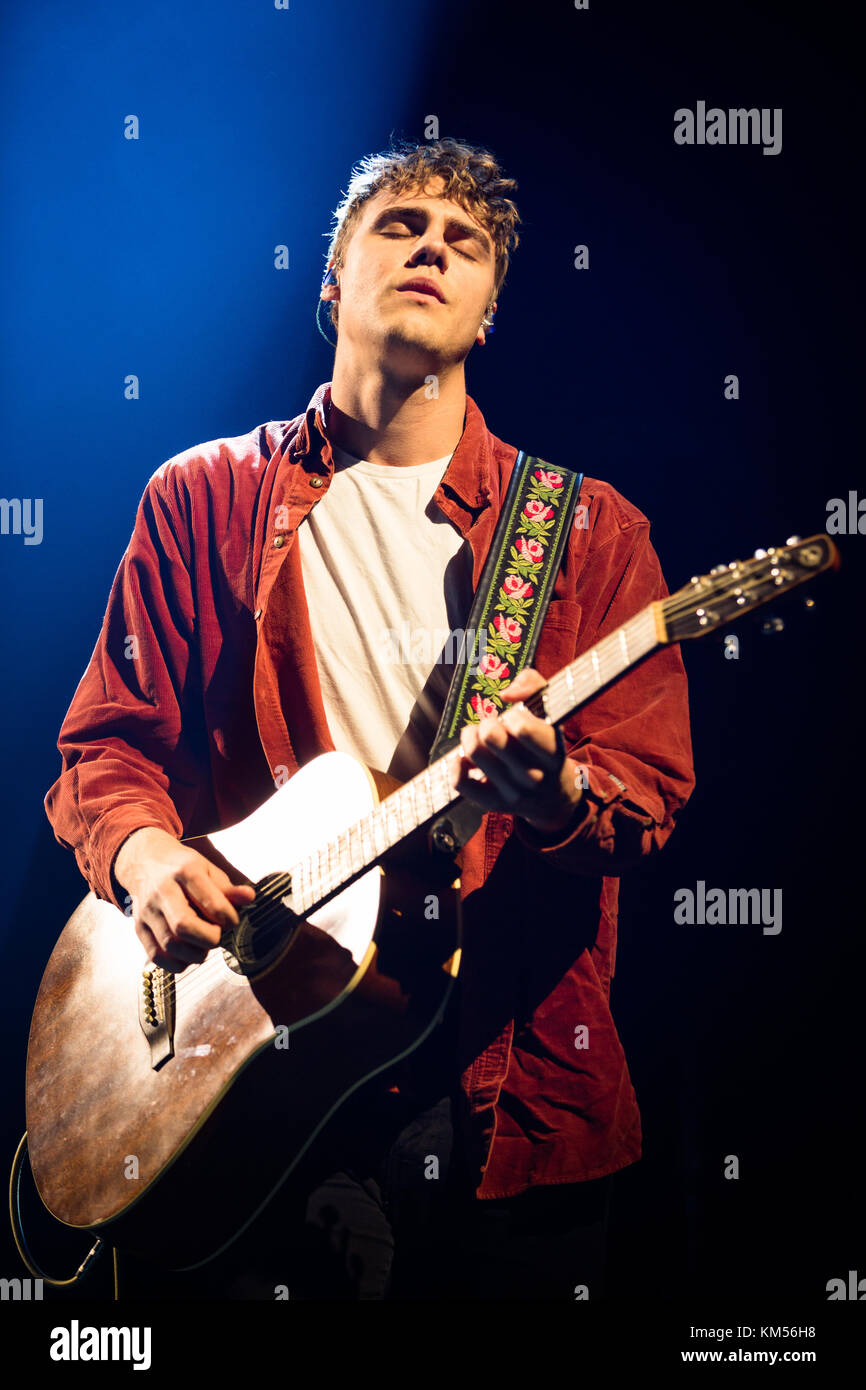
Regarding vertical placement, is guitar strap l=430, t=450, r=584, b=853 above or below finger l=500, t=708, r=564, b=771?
above

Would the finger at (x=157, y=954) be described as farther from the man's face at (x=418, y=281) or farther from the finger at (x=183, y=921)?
the man's face at (x=418, y=281)

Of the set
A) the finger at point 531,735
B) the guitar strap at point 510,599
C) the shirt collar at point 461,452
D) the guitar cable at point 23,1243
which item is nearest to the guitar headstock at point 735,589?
the finger at point 531,735

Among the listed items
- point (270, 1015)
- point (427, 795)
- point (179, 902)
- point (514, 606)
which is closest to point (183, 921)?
point (179, 902)

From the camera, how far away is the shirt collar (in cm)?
201

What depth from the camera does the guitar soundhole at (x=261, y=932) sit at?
1690 millimetres

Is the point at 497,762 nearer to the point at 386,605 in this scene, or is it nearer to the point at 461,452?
the point at 386,605

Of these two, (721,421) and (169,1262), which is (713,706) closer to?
(721,421)

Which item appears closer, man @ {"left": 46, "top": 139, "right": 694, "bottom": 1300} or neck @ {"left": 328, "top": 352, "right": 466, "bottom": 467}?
man @ {"left": 46, "top": 139, "right": 694, "bottom": 1300}

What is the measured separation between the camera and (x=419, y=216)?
208cm

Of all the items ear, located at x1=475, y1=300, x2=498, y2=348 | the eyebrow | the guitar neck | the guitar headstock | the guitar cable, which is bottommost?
the guitar cable

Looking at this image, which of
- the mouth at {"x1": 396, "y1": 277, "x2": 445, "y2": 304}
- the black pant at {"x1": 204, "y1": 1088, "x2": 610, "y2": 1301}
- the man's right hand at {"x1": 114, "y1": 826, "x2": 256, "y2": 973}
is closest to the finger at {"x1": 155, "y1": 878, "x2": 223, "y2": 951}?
the man's right hand at {"x1": 114, "y1": 826, "x2": 256, "y2": 973}

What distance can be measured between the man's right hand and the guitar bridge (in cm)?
5

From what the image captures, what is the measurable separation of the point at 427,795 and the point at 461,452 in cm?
77

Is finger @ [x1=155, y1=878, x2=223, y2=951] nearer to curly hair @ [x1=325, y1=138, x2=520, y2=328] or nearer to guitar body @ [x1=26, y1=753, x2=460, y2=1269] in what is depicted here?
guitar body @ [x1=26, y1=753, x2=460, y2=1269]
